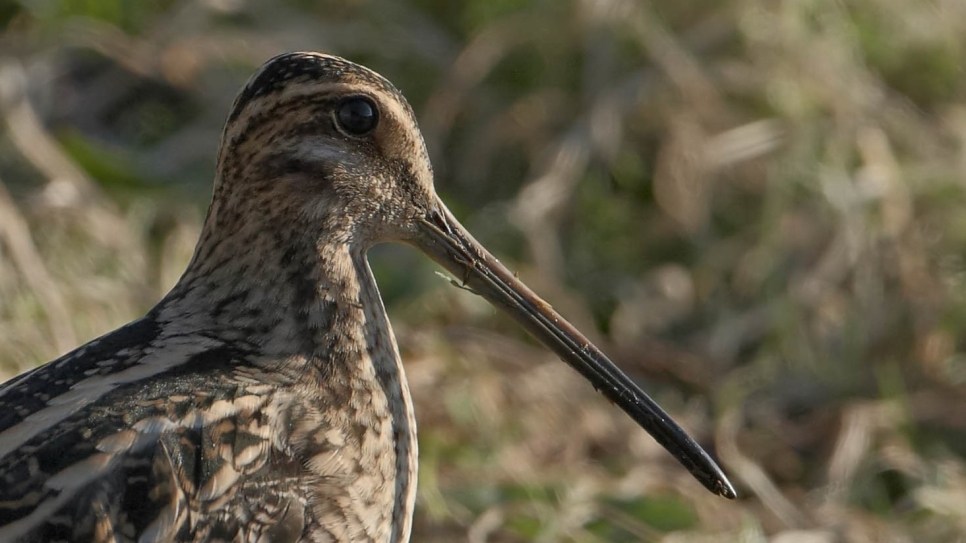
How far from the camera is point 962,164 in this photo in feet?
14.1

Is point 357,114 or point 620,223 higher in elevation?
point 620,223

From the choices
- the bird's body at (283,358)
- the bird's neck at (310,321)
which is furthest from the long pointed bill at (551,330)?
the bird's neck at (310,321)

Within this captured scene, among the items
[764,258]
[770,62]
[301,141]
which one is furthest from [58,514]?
[770,62]

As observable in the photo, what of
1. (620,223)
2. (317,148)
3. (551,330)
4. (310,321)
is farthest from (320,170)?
(620,223)

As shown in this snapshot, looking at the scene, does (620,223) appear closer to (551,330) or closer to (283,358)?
(551,330)

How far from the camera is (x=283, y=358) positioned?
7.32ft

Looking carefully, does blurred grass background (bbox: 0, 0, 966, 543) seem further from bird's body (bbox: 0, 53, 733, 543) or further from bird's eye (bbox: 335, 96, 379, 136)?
bird's eye (bbox: 335, 96, 379, 136)

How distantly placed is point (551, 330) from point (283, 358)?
408 millimetres

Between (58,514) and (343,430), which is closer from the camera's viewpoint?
(58,514)

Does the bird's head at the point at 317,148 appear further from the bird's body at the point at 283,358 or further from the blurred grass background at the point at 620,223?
the blurred grass background at the point at 620,223

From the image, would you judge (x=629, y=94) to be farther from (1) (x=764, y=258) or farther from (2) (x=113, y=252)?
(2) (x=113, y=252)

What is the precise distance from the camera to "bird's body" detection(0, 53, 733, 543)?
2018mm

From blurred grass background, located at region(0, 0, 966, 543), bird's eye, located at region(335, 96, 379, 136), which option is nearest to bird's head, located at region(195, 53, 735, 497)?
bird's eye, located at region(335, 96, 379, 136)

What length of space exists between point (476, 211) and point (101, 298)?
3.95 feet
